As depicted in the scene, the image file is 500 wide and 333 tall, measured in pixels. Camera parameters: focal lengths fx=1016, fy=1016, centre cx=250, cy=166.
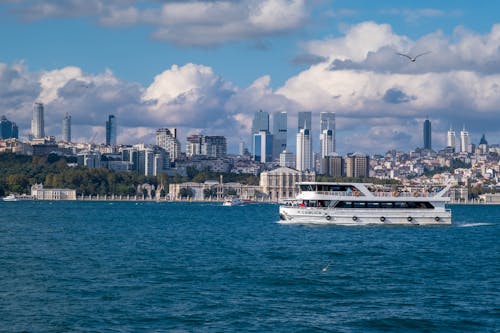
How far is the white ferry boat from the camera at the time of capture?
249 ft

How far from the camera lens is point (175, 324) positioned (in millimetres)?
30844

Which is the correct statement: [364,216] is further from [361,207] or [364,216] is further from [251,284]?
[251,284]

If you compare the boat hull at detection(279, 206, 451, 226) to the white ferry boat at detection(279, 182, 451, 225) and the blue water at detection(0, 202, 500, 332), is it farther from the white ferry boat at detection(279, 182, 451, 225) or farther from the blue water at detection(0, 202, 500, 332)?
the blue water at detection(0, 202, 500, 332)

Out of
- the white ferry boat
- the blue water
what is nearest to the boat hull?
the white ferry boat

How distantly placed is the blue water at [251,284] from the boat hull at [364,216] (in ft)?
36.7

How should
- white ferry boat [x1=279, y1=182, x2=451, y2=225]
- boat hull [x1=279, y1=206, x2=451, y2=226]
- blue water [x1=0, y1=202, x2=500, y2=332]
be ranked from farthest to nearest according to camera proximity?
white ferry boat [x1=279, y1=182, x2=451, y2=225] → boat hull [x1=279, y1=206, x2=451, y2=226] → blue water [x1=0, y1=202, x2=500, y2=332]

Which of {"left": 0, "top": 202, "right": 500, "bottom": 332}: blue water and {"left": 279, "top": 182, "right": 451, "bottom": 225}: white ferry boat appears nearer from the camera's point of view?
{"left": 0, "top": 202, "right": 500, "bottom": 332}: blue water

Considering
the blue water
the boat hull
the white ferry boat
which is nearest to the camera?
the blue water

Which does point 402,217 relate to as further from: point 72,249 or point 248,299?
point 248,299

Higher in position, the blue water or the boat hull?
the boat hull

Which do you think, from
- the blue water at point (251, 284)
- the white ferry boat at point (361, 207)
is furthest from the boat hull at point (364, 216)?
the blue water at point (251, 284)

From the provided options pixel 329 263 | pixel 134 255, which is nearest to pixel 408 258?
pixel 329 263

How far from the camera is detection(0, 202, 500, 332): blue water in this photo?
31.5 m

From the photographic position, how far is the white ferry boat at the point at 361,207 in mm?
75938
